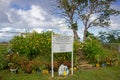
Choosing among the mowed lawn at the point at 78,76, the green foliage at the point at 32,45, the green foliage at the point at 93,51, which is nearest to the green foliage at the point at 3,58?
the mowed lawn at the point at 78,76

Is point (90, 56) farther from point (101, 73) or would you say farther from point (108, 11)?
point (108, 11)

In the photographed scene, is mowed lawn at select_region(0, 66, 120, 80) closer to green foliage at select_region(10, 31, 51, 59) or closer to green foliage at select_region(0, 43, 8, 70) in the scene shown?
green foliage at select_region(0, 43, 8, 70)

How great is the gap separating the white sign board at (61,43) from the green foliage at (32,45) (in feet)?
3.81

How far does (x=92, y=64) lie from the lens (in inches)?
494

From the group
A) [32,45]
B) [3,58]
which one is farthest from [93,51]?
[3,58]

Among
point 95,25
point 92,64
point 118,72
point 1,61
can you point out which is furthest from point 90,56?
point 95,25

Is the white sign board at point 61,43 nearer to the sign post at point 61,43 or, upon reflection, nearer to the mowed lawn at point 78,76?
the sign post at point 61,43

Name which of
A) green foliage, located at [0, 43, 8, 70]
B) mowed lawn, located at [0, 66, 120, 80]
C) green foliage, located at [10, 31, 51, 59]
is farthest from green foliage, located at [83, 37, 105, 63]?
green foliage, located at [0, 43, 8, 70]

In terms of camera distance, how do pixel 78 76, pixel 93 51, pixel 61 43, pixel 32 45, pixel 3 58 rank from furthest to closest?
pixel 93 51 < pixel 32 45 < pixel 3 58 < pixel 61 43 < pixel 78 76

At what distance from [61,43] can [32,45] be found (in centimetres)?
162

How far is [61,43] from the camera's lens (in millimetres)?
10141

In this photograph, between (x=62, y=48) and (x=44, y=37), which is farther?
(x=44, y=37)

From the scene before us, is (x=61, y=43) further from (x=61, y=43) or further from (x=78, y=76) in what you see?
(x=78, y=76)

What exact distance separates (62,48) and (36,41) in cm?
156
